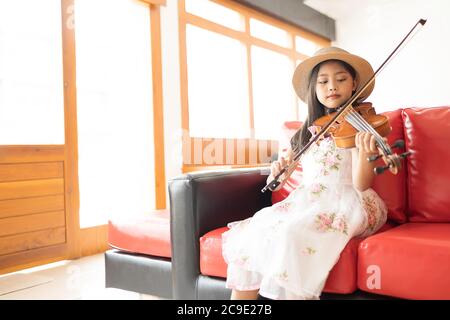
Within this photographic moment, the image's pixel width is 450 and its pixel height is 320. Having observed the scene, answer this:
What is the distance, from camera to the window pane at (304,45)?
5.77m

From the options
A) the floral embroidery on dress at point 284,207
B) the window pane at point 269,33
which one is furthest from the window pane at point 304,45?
the floral embroidery on dress at point 284,207

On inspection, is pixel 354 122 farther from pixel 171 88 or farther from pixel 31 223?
pixel 171 88

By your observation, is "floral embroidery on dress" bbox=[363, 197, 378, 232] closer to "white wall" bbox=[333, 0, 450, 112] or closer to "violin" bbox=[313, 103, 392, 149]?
"violin" bbox=[313, 103, 392, 149]

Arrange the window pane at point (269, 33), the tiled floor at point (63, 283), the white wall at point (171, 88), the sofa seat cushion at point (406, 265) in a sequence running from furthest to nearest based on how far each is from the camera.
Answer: the window pane at point (269, 33) < the white wall at point (171, 88) < the tiled floor at point (63, 283) < the sofa seat cushion at point (406, 265)

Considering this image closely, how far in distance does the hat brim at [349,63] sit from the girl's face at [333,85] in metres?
0.03

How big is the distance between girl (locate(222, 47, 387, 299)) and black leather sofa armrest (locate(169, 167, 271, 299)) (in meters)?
0.15

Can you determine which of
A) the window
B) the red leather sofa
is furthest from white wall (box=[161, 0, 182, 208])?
the red leather sofa

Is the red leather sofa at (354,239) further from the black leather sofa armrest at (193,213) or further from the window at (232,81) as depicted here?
the window at (232,81)

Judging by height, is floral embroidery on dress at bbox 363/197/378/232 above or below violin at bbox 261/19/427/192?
below

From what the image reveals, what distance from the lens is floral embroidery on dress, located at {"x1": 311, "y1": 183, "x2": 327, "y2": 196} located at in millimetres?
1391

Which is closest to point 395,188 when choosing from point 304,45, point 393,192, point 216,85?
point 393,192

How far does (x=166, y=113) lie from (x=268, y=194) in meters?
2.03

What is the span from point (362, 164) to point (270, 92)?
13.6ft
